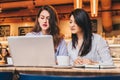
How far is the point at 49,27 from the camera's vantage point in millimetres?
2730

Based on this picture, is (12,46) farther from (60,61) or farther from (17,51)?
(60,61)

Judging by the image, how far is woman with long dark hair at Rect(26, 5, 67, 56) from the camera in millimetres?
2663

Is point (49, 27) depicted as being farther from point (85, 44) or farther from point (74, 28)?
point (85, 44)

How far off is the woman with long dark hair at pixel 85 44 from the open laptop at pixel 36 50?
666 millimetres

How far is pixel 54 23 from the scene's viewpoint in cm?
274

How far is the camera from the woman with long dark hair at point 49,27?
8.74 feet

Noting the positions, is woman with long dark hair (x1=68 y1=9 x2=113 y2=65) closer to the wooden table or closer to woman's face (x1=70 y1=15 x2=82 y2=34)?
woman's face (x1=70 y1=15 x2=82 y2=34)

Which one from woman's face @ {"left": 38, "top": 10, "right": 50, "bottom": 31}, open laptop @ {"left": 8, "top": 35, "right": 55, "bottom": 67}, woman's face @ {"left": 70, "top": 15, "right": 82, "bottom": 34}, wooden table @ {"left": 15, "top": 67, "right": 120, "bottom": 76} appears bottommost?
wooden table @ {"left": 15, "top": 67, "right": 120, "bottom": 76}

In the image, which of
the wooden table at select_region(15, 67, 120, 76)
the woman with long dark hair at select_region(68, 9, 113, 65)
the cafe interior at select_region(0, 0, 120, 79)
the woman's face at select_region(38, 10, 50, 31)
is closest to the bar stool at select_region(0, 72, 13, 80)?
the wooden table at select_region(15, 67, 120, 76)

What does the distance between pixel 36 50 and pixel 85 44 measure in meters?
0.79

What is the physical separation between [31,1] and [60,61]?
829cm

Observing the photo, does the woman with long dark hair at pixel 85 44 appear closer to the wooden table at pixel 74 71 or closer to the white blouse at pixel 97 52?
the white blouse at pixel 97 52

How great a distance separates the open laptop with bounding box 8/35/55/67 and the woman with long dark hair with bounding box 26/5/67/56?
718 mm

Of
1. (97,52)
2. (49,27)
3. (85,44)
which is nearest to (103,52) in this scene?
(97,52)
